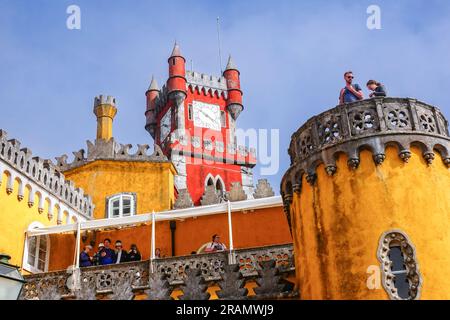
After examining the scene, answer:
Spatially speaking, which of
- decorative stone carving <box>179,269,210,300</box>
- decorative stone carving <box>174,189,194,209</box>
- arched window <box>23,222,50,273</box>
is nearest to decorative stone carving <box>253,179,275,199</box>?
decorative stone carving <box>174,189,194,209</box>

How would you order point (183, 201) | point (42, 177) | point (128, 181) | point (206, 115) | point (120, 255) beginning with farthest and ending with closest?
1. point (206, 115)
2. point (128, 181)
3. point (183, 201)
4. point (42, 177)
5. point (120, 255)

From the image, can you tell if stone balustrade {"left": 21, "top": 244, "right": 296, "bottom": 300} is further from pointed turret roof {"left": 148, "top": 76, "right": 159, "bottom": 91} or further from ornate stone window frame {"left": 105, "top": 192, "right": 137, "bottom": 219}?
pointed turret roof {"left": 148, "top": 76, "right": 159, "bottom": 91}

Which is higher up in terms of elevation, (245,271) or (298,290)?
(245,271)

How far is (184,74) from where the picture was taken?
47.5 meters

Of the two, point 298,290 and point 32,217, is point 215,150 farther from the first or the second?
point 298,290

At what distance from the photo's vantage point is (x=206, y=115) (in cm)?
4759

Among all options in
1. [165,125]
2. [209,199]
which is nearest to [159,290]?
[209,199]

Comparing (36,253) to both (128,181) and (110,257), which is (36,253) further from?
(128,181)

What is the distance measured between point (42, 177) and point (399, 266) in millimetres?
14534

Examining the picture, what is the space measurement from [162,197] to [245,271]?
32.1 feet
